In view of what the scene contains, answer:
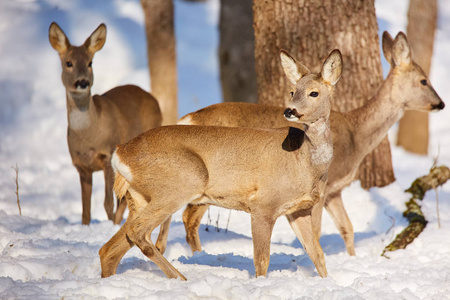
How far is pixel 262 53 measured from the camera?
26.2ft

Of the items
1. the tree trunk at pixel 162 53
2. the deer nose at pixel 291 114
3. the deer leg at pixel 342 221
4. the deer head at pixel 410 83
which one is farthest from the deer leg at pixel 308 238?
the tree trunk at pixel 162 53

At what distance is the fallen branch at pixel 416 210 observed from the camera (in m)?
6.66

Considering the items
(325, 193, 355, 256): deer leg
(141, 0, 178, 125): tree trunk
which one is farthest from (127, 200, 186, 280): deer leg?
(141, 0, 178, 125): tree trunk

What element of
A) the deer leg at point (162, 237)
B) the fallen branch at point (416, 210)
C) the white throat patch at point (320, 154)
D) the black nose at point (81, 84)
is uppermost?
the black nose at point (81, 84)

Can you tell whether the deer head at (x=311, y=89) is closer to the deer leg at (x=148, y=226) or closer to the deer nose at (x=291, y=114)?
the deer nose at (x=291, y=114)

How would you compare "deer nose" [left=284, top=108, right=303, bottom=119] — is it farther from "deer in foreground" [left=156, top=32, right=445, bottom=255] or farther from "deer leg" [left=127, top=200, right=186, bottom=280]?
"deer in foreground" [left=156, top=32, right=445, bottom=255]

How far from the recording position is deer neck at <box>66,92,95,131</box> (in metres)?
7.53

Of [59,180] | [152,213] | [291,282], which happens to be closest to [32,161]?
[59,180]

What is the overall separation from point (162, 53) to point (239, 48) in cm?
247

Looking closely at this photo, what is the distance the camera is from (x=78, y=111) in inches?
297

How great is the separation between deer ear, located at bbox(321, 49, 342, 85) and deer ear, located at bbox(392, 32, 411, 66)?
218cm

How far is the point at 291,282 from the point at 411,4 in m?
10.9

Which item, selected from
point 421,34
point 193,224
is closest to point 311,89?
point 193,224

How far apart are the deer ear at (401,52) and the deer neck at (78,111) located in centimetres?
363
